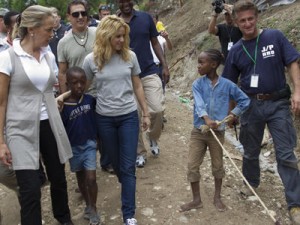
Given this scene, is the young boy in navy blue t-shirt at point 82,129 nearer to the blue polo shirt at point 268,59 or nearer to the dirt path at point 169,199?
the dirt path at point 169,199

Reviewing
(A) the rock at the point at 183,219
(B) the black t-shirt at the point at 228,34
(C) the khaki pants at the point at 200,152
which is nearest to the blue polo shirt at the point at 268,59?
(C) the khaki pants at the point at 200,152

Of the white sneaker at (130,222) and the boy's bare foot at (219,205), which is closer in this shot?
Result: the white sneaker at (130,222)

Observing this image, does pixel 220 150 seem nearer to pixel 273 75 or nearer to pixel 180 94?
pixel 273 75

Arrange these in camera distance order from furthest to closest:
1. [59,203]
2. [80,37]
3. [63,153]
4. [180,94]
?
1. [180,94]
2. [80,37]
3. [59,203]
4. [63,153]

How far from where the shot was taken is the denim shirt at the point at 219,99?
13.2 feet

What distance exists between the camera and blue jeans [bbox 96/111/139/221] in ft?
12.7

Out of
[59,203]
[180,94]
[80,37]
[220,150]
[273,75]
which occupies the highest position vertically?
[80,37]

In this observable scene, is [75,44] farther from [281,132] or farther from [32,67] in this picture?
[281,132]

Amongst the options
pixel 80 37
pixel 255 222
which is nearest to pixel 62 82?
pixel 80 37

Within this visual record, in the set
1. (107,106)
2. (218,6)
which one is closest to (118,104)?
(107,106)

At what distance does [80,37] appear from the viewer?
4.53 meters

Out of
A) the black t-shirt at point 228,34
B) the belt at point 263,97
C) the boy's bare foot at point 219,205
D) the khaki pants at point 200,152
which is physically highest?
the black t-shirt at point 228,34

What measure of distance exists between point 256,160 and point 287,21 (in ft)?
18.3

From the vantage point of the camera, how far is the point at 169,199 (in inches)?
182
